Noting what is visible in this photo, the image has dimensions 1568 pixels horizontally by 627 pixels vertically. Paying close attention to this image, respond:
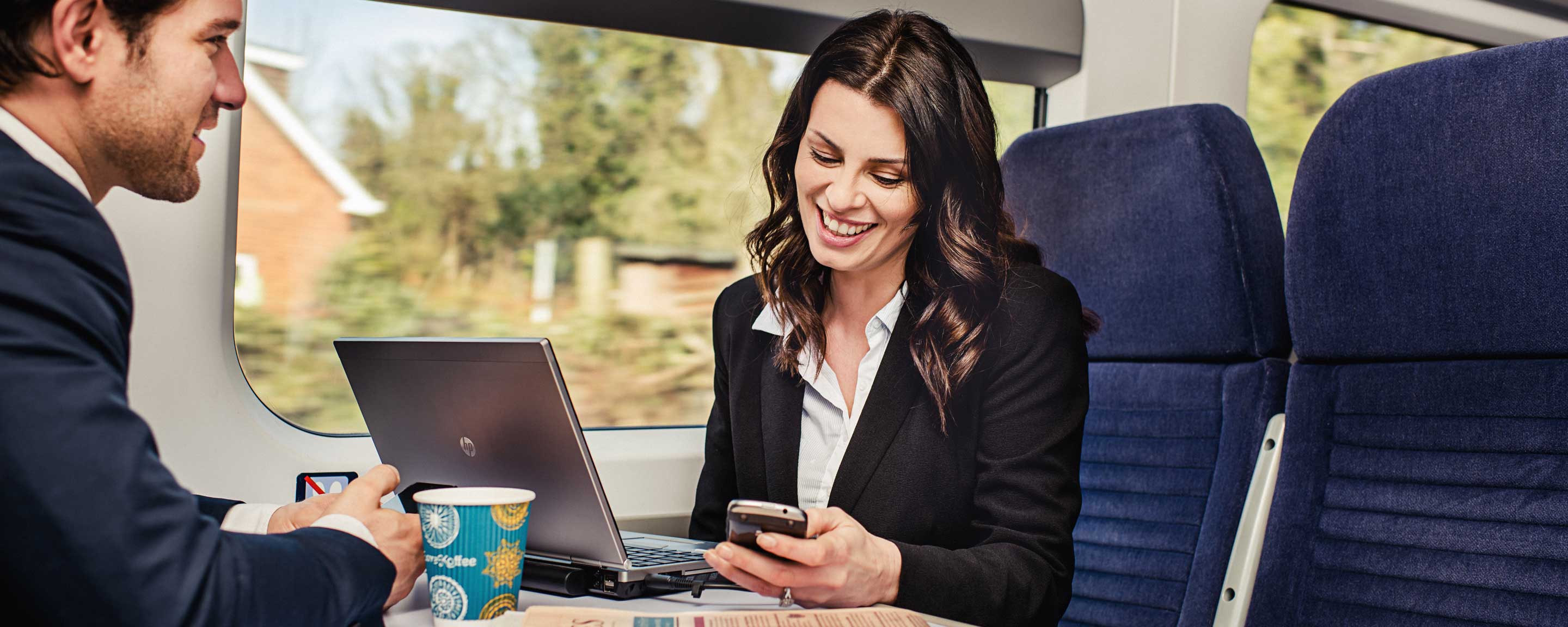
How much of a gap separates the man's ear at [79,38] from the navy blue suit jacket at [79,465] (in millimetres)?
143

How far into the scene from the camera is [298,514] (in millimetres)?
1022

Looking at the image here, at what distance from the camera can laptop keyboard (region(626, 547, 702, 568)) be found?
41.3 inches

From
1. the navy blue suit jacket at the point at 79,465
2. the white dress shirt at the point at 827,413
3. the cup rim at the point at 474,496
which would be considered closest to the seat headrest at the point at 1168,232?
the white dress shirt at the point at 827,413

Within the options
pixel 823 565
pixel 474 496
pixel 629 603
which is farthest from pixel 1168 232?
pixel 474 496

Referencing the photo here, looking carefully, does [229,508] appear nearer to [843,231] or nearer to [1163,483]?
[843,231]

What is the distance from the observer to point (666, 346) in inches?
85.0

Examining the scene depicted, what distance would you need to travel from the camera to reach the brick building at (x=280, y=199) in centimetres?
Answer: 163

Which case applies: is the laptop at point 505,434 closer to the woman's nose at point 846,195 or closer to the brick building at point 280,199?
the woman's nose at point 846,195

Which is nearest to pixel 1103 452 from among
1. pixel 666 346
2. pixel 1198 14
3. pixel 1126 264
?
pixel 1126 264

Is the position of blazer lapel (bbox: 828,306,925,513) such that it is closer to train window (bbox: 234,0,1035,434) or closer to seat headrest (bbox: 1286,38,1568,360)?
seat headrest (bbox: 1286,38,1568,360)

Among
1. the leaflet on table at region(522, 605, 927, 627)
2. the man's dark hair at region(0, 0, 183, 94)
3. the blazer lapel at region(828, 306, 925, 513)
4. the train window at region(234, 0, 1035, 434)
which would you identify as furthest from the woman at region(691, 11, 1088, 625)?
the man's dark hair at region(0, 0, 183, 94)

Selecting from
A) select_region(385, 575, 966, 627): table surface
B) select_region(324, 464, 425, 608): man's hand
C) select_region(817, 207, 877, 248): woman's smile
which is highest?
select_region(817, 207, 877, 248): woman's smile

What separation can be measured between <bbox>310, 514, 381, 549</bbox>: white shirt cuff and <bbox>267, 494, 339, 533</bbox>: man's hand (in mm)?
133

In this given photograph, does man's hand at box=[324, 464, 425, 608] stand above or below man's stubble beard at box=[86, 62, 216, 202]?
below
